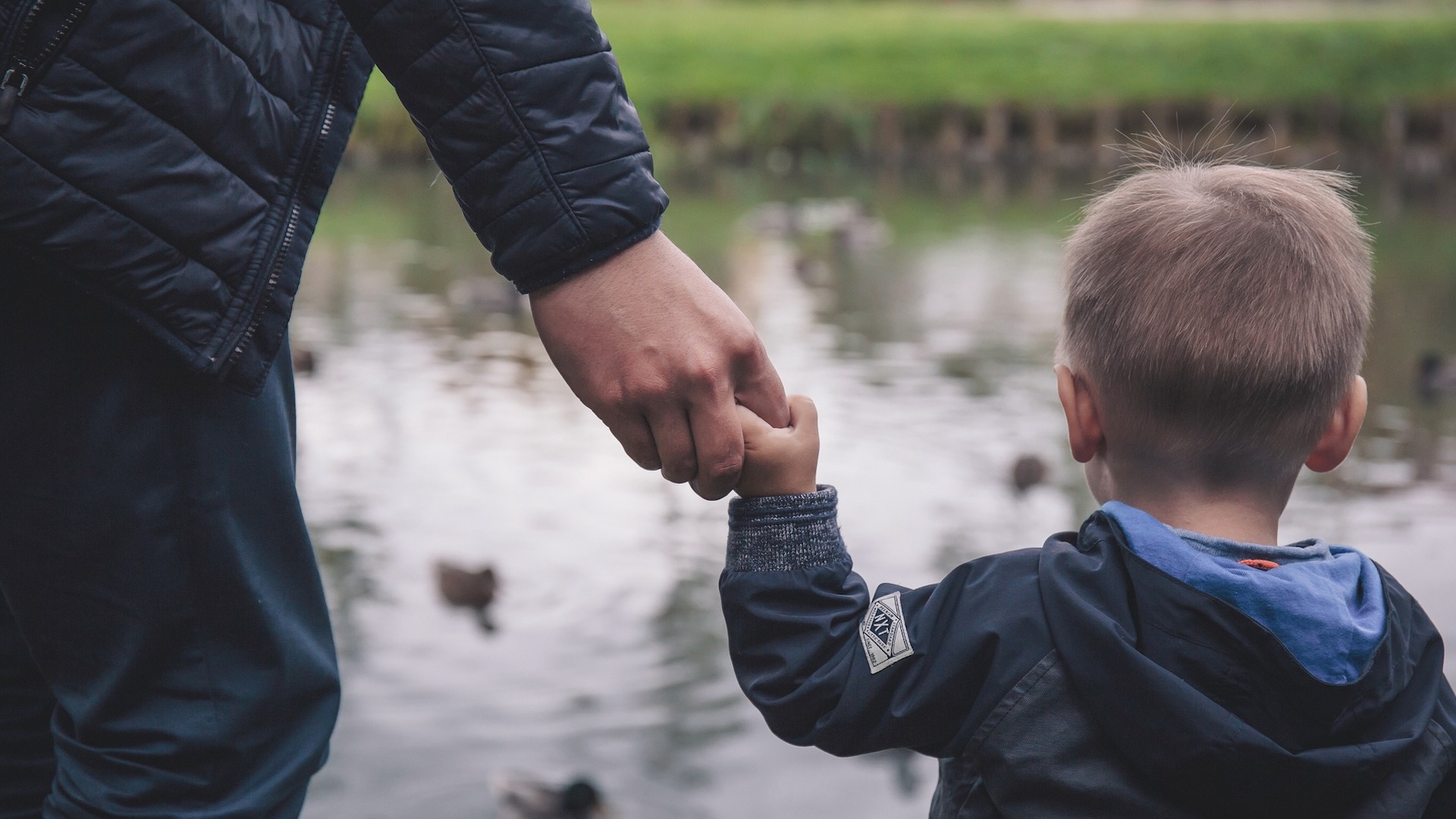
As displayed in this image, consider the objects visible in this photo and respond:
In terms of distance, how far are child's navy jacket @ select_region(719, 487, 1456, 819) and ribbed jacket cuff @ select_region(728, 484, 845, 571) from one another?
0.10 ft

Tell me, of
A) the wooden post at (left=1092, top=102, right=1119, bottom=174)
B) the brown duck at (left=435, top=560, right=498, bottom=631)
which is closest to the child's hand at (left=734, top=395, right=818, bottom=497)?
the brown duck at (left=435, top=560, right=498, bottom=631)

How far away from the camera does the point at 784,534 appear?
153cm

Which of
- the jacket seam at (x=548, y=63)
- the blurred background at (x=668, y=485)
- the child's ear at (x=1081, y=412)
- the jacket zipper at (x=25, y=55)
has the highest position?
the jacket zipper at (x=25, y=55)

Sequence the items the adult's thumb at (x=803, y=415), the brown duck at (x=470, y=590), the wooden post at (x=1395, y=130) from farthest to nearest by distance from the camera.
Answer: the wooden post at (x=1395, y=130), the brown duck at (x=470, y=590), the adult's thumb at (x=803, y=415)

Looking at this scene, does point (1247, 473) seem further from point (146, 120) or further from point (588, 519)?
point (588, 519)

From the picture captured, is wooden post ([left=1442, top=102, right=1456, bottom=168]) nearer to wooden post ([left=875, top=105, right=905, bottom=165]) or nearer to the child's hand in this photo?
wooden post ([left=875, top=105, right=905, bottom=165])

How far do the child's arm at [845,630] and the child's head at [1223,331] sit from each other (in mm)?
211

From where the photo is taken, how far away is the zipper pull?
1.30m

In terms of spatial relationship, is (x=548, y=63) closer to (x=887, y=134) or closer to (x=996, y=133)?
(x=887, y=134)

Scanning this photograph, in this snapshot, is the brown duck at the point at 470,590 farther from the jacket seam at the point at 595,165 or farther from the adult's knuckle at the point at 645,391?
the jacket seam at the point at 595,165

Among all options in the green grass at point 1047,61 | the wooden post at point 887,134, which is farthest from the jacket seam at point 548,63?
the wooden post at point 887,134

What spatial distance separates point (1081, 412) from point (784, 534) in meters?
0.35

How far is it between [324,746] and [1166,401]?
0.97 metres

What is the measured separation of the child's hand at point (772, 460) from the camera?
1575 millimetres
